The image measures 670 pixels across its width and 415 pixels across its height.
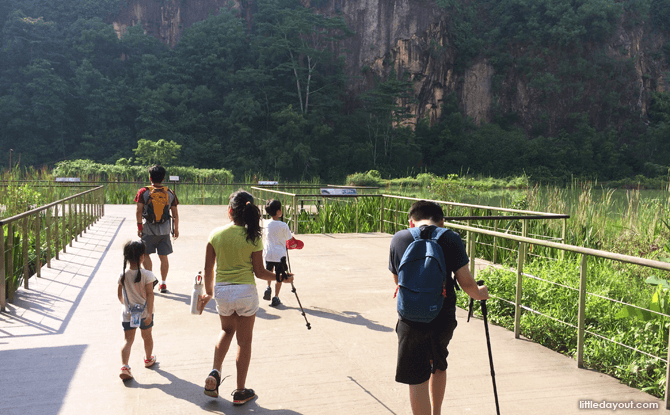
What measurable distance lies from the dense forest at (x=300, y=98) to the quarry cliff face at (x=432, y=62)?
100cm

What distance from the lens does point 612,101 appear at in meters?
58.7

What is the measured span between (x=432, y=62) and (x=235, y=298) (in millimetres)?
60668

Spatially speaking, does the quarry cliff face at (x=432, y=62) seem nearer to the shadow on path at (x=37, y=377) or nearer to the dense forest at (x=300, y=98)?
the dense forest at (x=300, y=98)

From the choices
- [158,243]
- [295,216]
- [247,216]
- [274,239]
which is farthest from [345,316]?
[295,216]

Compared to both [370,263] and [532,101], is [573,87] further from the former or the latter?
[370,263]

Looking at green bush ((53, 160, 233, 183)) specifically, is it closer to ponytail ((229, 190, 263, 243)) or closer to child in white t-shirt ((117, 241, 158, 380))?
child in white t-shirt ((117, 241, 158, 380))

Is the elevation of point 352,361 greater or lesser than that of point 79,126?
lesser

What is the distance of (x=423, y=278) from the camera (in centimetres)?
278

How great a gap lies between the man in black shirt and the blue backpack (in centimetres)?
6

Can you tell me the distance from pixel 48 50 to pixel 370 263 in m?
56.5

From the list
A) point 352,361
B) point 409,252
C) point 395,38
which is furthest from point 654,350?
point 395,38

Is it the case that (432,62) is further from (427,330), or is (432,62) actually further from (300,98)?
(427,330)

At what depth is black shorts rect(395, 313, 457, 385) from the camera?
286cm

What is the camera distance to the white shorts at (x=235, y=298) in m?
3.52
